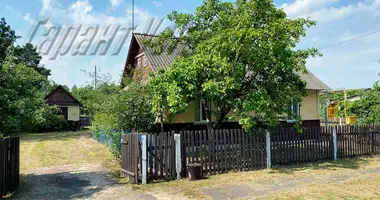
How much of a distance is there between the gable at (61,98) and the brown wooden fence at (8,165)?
2809cm

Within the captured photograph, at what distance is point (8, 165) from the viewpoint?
7645 millimetres

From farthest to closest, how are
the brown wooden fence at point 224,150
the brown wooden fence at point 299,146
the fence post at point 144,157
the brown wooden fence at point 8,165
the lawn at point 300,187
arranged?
the brown wooden fence at point 299,146 → the brown wooden fence at point 224,150 → the fence post at point 144,157 → the brown wooden fence at point 8,165 → the lawn at point 300,187

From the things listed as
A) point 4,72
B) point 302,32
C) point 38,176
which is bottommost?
point 38,176

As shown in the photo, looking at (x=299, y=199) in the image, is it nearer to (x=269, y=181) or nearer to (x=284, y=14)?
(x=269, y=181)

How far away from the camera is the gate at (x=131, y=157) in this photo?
875cm

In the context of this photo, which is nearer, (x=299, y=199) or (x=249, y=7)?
(x=299, y=199)

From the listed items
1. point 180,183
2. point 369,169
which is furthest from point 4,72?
point 369,169

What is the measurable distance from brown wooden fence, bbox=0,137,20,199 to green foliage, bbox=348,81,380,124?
49.2 feet

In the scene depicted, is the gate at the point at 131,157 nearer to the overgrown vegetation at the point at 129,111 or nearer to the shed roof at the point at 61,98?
the overgrown vegetation at the point at 129,111

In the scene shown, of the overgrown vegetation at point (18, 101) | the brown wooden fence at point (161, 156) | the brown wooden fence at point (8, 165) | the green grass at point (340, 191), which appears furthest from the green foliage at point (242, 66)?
the brown wooden fence at point (8, 165)

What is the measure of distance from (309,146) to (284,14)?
4.99 meters

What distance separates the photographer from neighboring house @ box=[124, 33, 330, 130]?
1612 centimetres

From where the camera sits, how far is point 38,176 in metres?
10.1

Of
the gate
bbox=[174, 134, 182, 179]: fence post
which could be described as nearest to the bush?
the gate
